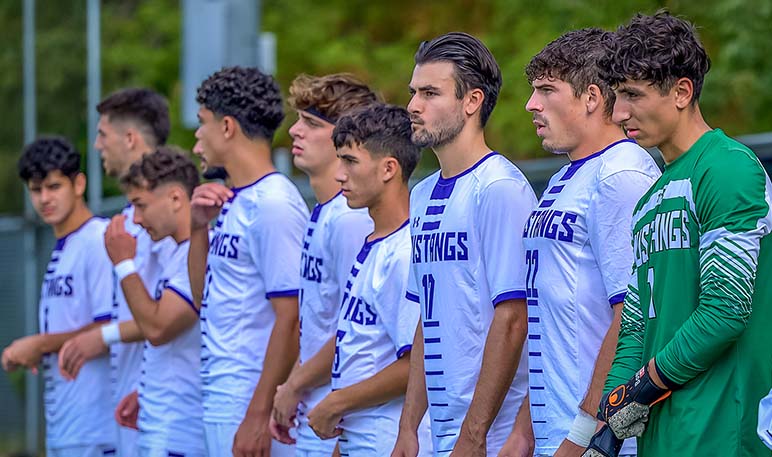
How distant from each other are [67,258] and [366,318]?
306cm

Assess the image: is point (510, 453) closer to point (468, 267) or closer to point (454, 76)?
point (468, 267)

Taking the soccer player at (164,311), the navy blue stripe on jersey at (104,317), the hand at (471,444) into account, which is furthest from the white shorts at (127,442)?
the hand at (471,444)

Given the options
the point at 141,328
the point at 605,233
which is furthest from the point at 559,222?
the point at 141,328

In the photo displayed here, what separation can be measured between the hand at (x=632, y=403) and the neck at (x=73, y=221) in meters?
4.90

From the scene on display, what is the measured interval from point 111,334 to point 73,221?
1.07 m

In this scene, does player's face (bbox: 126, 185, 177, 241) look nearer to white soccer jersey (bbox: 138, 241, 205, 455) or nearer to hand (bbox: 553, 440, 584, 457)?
white soccer jersey (bbox: 138, 241, 205, 455)

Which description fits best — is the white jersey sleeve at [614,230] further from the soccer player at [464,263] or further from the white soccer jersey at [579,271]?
the soccer player at [464,263]

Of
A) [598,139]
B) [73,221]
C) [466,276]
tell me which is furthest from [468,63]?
[73,221]

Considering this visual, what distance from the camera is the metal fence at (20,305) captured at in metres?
12.7

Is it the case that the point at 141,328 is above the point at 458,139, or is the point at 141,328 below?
below

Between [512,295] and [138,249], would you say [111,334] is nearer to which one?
[138,249]

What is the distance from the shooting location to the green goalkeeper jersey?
11.6ft

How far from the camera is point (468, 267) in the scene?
4.64 meters

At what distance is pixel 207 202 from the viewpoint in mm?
6258
